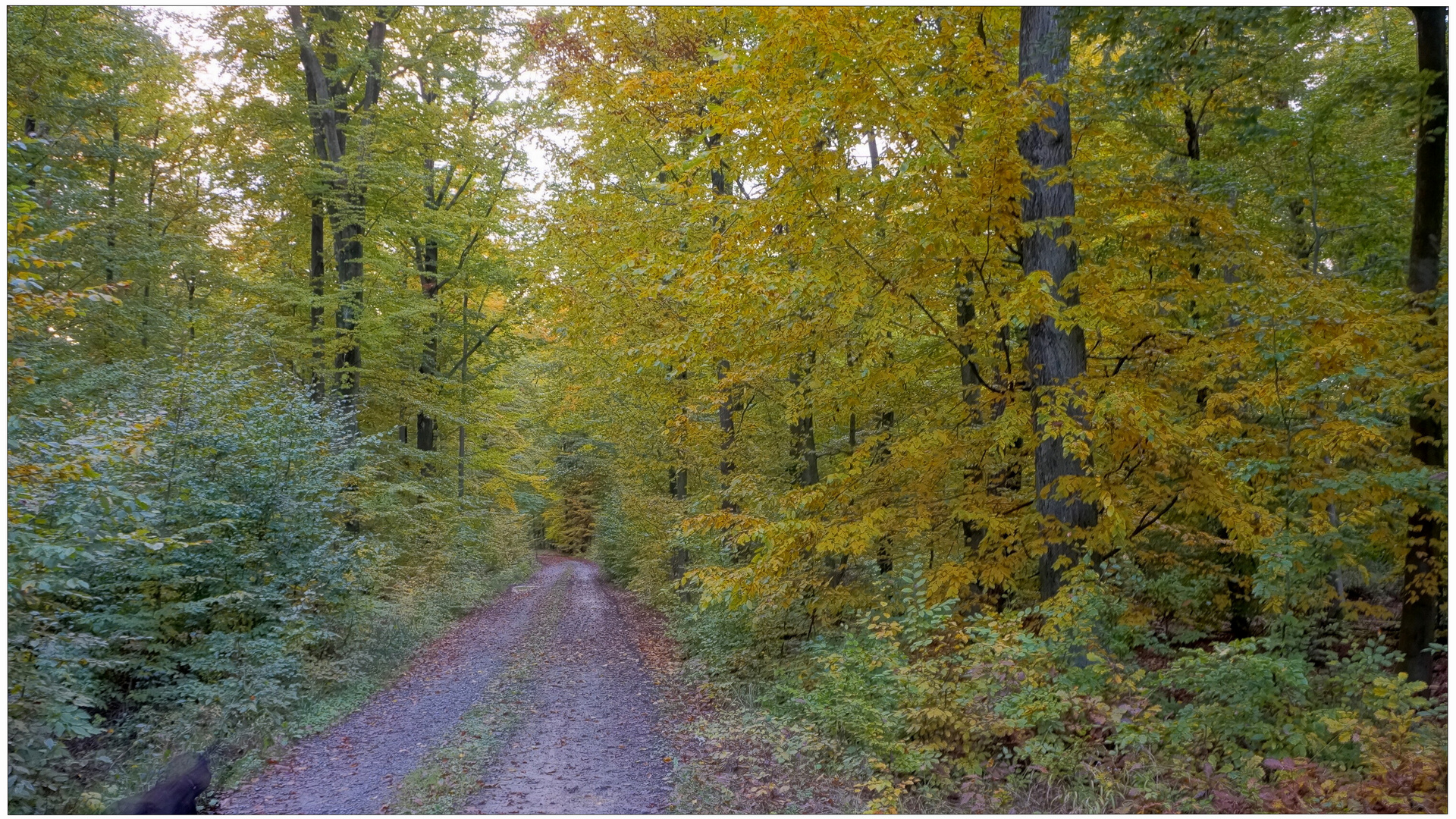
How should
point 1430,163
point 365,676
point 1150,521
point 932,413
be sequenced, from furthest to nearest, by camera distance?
1. point 365,676
2. point 932,413
3. point 1150,521
4. point 1430,163

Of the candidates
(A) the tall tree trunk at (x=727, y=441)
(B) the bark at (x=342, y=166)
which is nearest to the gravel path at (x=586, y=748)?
(A) the tall tree trunk at (x=727, y=441)

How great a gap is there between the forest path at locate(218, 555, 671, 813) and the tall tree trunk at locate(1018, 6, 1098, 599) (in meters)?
4.36

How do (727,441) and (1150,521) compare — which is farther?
(727,441)

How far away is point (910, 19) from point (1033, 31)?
3.70 feet

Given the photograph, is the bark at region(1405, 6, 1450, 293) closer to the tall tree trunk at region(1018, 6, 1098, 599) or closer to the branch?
the branch

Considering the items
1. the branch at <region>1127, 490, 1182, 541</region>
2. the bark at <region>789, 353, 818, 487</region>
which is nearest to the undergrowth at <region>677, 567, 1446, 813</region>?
the branch at <region>1127, 490, 1182, 541</region>

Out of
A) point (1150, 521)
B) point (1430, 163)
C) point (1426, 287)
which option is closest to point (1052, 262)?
point (1150, 521)

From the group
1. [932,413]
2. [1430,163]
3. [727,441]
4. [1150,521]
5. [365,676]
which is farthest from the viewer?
[727,441]

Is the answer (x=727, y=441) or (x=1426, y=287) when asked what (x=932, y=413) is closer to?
(x=1426, y=287)

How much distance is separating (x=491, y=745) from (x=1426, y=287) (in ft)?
32.2

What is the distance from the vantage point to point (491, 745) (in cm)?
768

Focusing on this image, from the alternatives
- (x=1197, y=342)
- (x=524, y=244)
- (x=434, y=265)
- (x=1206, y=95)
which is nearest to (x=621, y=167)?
(x=524, y=244)

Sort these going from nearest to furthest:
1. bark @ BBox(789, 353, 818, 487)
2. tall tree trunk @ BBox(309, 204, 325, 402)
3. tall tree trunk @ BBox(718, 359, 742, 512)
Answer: bark @ BBox(789, 353, 818, 487), tall tree trunk @ BBox(718, 359, 742, 512), tall tree trunk @ BBox(309, 204, 325, 402)

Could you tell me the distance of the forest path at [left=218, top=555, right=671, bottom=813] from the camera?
6.21 meters
